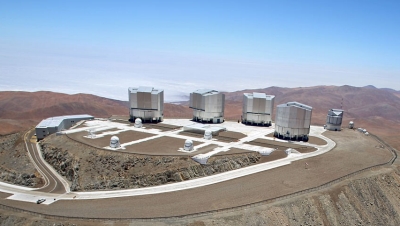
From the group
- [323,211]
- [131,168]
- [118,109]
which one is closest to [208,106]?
[131,168]

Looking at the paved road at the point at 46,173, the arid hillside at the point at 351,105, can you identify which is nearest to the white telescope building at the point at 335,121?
the arid hillside at the point at 351,105

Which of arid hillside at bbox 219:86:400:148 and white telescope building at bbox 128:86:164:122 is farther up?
white telescope building at bbox 128:86:164:122

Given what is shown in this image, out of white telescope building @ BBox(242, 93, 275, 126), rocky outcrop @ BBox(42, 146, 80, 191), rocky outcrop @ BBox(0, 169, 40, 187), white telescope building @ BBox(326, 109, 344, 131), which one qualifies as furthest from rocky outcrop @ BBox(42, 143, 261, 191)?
white telescope building @ BBox(326, 109, 344, 131)

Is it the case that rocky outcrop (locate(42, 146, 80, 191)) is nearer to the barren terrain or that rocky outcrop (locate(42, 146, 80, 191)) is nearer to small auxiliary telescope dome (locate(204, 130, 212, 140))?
small auxiliary telescope dome (locate(204, 130, 212, 140))

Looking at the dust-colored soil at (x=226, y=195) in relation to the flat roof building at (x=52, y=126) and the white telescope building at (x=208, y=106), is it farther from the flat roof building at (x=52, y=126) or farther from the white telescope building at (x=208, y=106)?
the white telescope building at (x=208, y=106)

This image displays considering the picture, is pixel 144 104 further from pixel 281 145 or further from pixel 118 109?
pixel 118 109

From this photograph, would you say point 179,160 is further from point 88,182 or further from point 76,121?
point 76,121

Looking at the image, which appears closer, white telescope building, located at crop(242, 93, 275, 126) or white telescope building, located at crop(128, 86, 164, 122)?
white telescope building, located at crop(128, 86, 164, 122)
